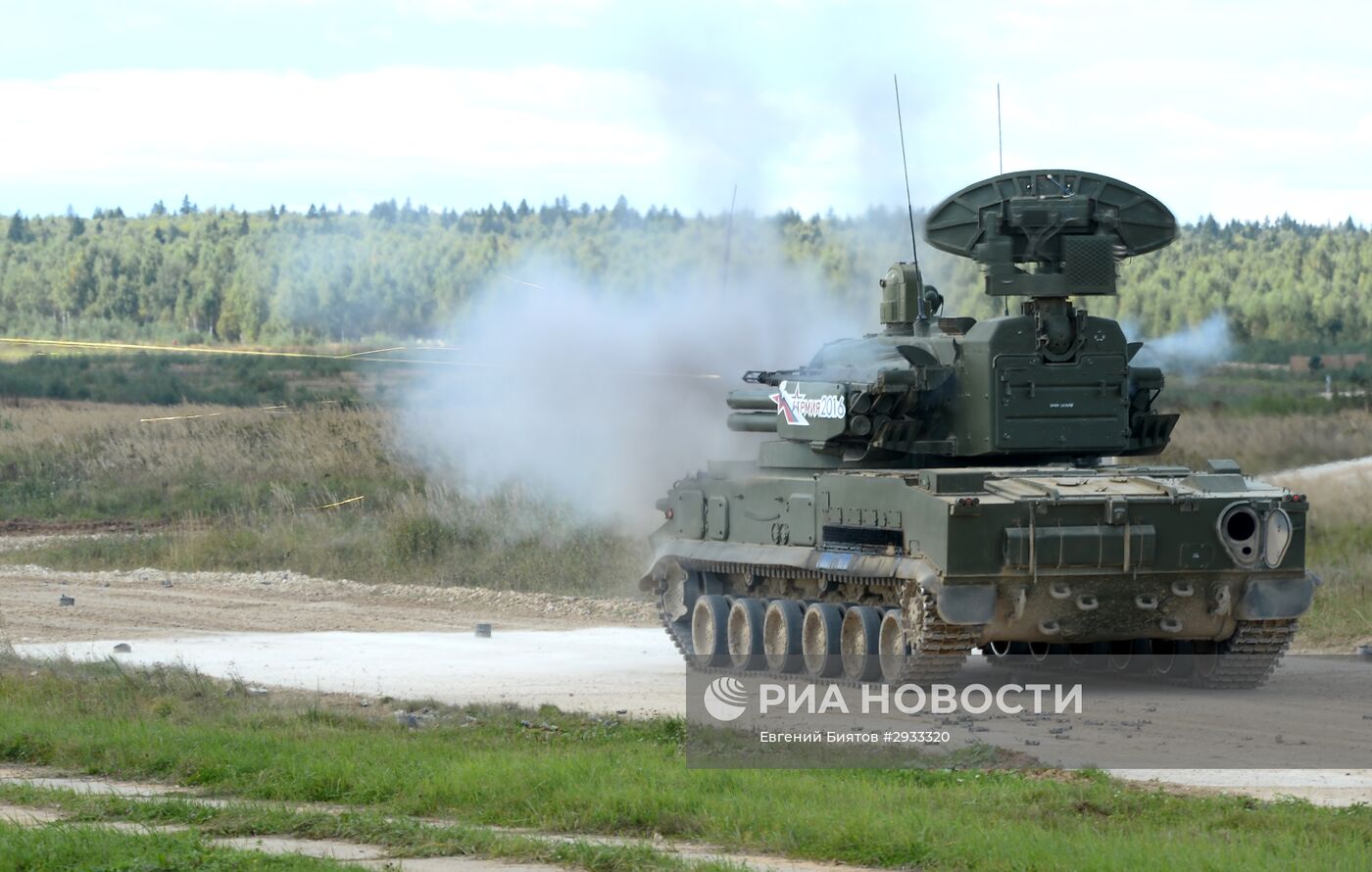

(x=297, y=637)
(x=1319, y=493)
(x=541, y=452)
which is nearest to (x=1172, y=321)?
(x=1319, y=493)

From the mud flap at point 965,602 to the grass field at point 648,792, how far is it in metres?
2.50

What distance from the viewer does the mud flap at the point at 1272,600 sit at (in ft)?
50.7

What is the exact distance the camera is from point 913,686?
15.7 metres

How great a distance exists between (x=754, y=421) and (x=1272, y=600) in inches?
189

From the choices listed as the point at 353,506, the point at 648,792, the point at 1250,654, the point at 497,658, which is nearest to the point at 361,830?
the point at 648,792

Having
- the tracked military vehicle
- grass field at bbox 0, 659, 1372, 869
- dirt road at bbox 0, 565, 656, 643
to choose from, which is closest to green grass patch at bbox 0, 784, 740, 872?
grass field at bbox 0, 659, 1372, 869

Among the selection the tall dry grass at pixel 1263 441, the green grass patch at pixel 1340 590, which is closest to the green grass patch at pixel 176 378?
the tall dry grass at pixel 1263 441

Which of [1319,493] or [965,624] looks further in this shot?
[1319,493]

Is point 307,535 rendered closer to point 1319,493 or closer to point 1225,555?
point 1319,493

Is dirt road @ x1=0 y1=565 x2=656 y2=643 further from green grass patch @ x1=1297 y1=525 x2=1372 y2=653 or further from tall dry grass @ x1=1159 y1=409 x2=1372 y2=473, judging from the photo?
tall dry grass @ x1=1159 y1=409 x2=1372 y2=473

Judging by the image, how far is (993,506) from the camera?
14.8 metres

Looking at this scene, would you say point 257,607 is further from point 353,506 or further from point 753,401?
point 353,506

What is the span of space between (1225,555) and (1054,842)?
21.5 ft

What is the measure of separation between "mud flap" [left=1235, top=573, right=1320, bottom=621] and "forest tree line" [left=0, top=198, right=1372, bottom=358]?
438 centimetres
